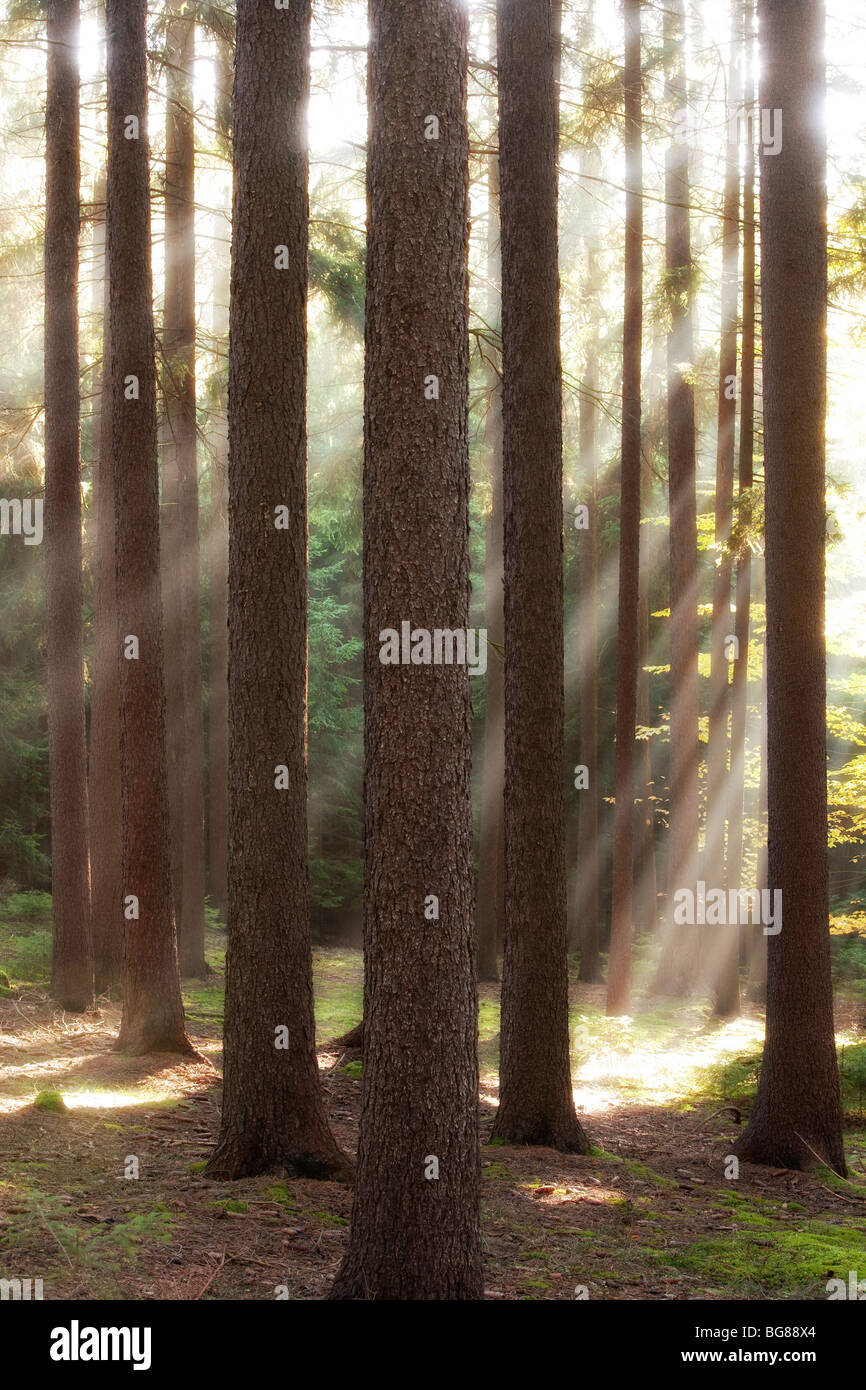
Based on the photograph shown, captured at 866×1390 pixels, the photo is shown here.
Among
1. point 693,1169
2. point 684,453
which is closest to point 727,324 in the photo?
point 684,453

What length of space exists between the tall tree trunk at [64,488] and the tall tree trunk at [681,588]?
8.36m

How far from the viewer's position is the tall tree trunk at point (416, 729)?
4715 millimetres

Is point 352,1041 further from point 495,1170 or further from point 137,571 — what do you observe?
point 137,571

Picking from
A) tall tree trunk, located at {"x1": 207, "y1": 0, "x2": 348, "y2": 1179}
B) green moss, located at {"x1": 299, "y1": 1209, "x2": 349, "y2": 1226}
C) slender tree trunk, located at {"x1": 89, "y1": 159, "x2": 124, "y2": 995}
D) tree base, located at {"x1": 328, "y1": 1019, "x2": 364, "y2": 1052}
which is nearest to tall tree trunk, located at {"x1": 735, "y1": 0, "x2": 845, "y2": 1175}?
tall tree trunk, located at {"x1": 207, "y1": 0, "x2": 348, "y2": 1179}

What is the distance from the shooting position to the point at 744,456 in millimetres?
15031

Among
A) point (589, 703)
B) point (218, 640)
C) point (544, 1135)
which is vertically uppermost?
point (218, 640)

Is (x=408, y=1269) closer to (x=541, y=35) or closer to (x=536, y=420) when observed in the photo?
(x=536, y=420)

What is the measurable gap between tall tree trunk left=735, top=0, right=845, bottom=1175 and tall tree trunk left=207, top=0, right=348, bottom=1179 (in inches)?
138

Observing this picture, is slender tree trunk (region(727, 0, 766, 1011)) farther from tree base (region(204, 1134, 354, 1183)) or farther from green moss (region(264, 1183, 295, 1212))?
green moss (region(264, 1183, 295, 1212))

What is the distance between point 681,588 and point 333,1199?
43.5 ft

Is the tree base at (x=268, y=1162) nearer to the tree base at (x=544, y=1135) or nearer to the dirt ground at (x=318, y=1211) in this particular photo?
the dirt ground at (x=318, y=1211)

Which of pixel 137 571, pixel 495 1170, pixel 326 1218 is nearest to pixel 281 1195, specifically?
pixel 326 1218

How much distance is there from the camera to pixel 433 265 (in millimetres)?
4844

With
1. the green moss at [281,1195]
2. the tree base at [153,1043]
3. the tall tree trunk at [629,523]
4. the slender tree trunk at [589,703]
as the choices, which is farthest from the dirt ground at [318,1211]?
the slender tree trunk at [589,703]
